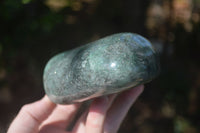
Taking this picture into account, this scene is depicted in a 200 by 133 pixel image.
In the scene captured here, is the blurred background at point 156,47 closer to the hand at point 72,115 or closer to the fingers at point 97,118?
the hand at point 72,115

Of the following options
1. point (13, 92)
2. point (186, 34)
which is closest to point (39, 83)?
point (13, 92)

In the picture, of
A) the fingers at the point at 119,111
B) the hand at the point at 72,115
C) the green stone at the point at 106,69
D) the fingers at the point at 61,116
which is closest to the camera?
the green stone at the point at 106,69

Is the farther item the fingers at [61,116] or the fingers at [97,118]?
the fingers at [61,116]

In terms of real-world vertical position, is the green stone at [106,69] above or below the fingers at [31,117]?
above

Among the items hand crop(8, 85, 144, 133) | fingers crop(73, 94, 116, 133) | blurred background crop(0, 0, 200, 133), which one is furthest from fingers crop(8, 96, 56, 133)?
blurred background crop(0, 0, 200, 133)

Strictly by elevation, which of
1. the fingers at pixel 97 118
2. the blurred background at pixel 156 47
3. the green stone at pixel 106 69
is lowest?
the blurred background at pixel 156 47

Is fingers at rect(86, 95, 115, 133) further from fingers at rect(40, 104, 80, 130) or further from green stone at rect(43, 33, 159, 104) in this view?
fingers at rect(40, 104, 80, 130)

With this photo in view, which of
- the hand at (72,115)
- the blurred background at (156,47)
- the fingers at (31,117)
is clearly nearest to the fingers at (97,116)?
the hand at (72,115)

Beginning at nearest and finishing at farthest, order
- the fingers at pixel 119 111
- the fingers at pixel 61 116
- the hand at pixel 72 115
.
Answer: the hand at pixel 72 115
the fingers at pixel 119 111
the fingers at pixel 61 116
